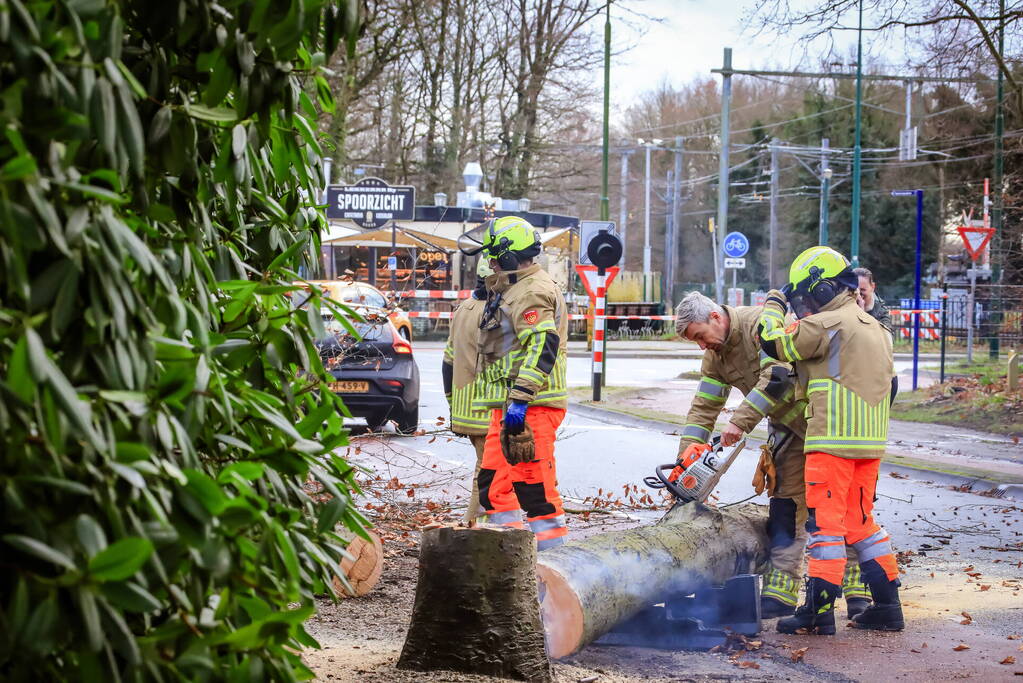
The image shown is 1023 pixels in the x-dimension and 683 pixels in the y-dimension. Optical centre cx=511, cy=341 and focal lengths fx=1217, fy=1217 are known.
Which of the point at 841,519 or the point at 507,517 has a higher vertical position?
the point at 841,519

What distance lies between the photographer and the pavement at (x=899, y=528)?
5.24 meters

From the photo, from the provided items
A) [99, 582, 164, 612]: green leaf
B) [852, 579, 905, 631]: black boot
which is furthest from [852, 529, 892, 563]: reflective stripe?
[99, 582, 164, 612]: green leaf

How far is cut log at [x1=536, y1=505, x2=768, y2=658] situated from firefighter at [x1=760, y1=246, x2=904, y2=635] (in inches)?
17.1

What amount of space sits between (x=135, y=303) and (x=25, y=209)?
0.79 ft

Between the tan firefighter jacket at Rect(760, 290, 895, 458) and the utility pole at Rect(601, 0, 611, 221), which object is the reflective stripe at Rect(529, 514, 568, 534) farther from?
the utility pole at Rect(601, 0, 611, 221)

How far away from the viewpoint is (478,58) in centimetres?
3850

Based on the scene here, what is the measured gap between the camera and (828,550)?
5867 millimetres

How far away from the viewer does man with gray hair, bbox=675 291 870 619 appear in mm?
6285

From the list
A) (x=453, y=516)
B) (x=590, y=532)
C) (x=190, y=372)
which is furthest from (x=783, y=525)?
(x=190, y=372)

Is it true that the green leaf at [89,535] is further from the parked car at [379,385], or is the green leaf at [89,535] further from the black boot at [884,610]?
the parked car at [379,385]

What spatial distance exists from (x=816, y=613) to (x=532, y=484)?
5.43 feet

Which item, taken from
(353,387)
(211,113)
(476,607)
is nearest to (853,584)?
(476,607)

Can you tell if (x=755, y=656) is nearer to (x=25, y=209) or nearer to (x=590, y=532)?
(x=590, y=532)

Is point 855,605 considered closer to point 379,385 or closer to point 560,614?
point 560,614
